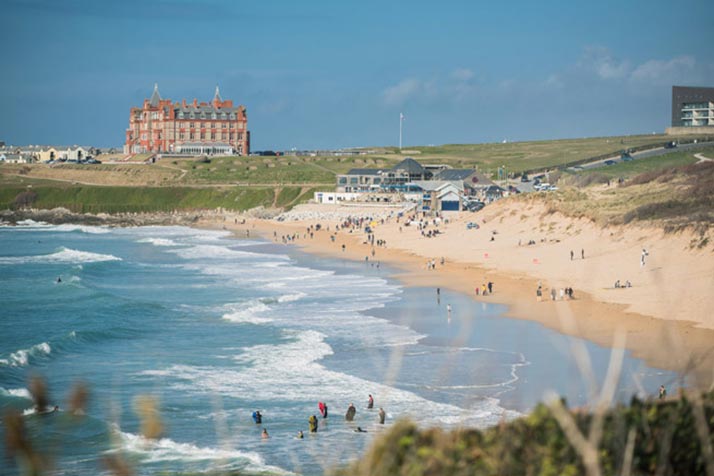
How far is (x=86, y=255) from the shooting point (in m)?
56.2

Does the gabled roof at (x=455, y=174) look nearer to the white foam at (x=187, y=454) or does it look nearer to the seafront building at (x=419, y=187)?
the seafront building at (x=419, y=187)

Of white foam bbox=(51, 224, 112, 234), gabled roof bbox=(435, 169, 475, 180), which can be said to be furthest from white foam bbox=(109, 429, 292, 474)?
A: white foam bbox=(51, 224, 112, 234)

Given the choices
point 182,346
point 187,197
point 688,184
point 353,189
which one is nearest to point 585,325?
point 182,346

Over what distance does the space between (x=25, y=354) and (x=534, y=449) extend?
72.3 feet

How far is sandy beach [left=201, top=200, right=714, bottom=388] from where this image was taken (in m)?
25.7

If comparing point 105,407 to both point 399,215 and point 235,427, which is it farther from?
point 399,215

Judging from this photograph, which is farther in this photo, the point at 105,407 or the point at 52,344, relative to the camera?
the point at 52,344

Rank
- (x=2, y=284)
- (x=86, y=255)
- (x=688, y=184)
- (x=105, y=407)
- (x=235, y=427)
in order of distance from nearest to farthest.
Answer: (x=235, y=427) < (x=105, y=407) < (x=2, y=284) < (x=688, y=184) < (x=86, y=255)

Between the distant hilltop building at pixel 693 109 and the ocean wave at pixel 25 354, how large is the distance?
328 ft

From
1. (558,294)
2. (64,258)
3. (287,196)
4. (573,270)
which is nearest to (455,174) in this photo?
(287,196)

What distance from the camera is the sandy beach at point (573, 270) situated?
25.7 m

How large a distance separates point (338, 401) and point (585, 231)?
2759 cm

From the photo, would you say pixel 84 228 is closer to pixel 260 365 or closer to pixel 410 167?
pixel 410 167

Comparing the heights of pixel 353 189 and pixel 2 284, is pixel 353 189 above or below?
above
